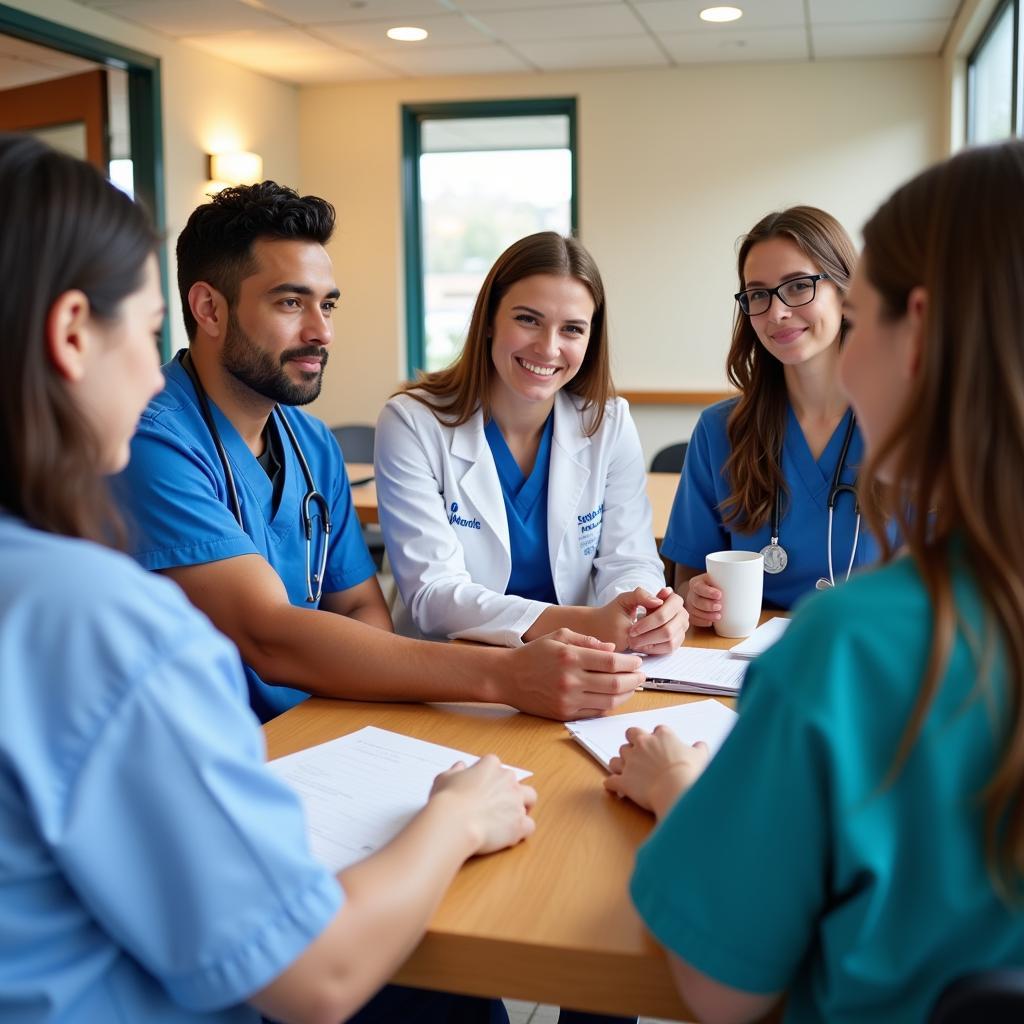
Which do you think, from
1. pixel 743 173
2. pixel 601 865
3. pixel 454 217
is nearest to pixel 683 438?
pixel 743 173

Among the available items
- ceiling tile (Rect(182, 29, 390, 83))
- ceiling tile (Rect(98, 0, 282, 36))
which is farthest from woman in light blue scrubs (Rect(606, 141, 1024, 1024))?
ceiling tile (Rect(182, 29, 390, 83))

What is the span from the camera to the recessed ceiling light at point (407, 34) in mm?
5086

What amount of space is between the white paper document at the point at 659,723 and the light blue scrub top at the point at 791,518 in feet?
1.98

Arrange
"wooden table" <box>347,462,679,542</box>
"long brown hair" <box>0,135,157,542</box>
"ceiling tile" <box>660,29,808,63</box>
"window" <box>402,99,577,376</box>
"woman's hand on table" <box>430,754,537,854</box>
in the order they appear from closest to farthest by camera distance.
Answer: "long brown hair" <box>0,135,157,542</box> < "woman's hand on table" <box>430,754,537,854</box> < "wooden table" <box>347,462,679,542</box> < "ceiling tile" <box>660,29,808,63</box> < "window" <box>402,99,577,376</box>

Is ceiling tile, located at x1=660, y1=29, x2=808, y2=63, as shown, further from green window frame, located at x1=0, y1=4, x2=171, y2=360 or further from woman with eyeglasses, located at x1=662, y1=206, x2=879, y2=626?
woman with eyeglasses, located at x1=662, y1=206, x2=879, y2=626

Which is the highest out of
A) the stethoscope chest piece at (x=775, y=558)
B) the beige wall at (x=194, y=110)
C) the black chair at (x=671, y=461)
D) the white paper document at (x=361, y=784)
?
the beige wall at (x=194, y=110)

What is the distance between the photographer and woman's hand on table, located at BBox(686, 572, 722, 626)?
1722mm

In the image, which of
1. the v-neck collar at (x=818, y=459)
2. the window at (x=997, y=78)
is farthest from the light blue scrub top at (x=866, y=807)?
the window at (x=997, y=78)

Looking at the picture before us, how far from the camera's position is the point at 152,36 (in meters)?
5.07

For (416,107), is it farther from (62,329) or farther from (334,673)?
(62,329)

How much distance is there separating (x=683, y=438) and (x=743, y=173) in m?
1.45

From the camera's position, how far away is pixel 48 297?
73 centimetres

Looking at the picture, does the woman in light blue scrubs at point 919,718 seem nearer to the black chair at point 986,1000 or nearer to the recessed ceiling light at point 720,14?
the black chair at point 986,1000

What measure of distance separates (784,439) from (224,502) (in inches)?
39.9
